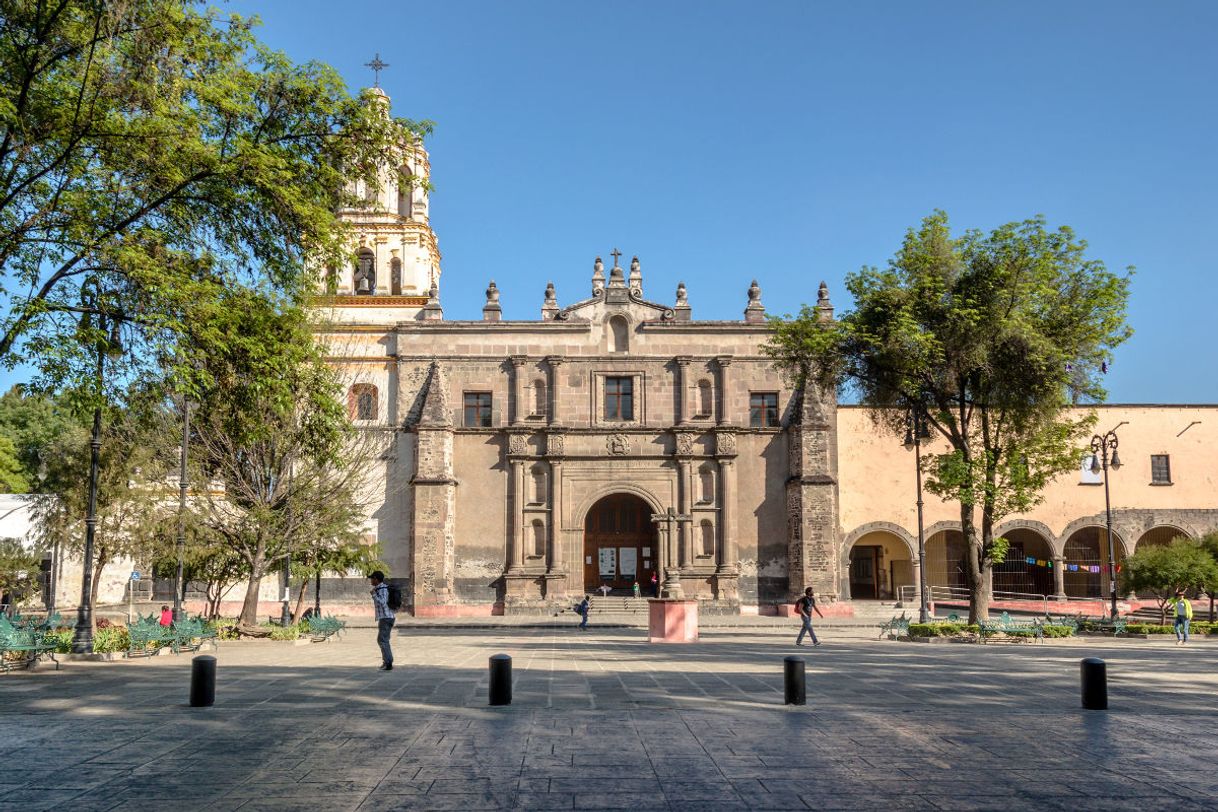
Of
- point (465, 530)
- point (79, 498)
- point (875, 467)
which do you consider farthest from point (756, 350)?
point (79, 498)

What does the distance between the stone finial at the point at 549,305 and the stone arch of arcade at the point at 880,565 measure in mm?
16408

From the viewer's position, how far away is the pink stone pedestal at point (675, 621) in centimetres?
2462

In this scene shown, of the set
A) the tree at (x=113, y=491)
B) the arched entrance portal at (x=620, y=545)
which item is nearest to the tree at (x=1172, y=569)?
the arched entrance portal at (x=620, y=545)

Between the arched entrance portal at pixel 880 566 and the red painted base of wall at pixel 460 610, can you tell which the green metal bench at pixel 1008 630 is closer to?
the red painted base of wall at pixel 460 610

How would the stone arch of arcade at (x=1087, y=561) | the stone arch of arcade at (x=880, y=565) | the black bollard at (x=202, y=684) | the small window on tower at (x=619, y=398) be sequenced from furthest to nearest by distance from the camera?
the stone arch of arcade at (x=880, y=565) < the stone arch of arcade at (x=1087, y=561) < the small window on tower at (x=619, y=398) < the black bollard at (x=202, y=684)

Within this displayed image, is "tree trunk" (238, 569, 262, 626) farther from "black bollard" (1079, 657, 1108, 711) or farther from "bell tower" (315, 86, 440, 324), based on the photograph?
"black bollard" (1079, 657, 1108, 711)

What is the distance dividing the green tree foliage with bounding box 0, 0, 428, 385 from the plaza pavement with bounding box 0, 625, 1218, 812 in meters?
5.60

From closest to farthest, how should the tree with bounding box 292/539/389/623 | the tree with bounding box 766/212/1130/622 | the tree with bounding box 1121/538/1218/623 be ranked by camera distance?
the tree with bounding box 766/212/1130/622 < the tree with bounding box 292/539/389/623 < the tree with bounding box 1121/538/1218/623

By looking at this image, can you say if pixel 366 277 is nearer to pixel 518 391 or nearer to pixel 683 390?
pixel 518 391

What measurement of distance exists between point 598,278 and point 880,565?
19373 mm

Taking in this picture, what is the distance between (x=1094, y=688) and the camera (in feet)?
40.0

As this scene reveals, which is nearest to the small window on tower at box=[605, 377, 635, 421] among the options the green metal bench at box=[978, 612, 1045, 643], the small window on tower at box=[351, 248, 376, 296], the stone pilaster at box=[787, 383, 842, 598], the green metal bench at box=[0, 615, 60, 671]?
the stone pilaster at box=[787, 383, 842, 598]

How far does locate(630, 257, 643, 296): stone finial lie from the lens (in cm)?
4081

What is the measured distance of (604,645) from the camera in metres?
23.9
